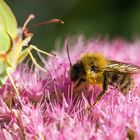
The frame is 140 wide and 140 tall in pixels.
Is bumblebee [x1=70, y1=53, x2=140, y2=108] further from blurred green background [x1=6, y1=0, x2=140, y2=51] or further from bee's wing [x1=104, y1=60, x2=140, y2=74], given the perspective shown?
blurred green background [x1=6, y1=0, x2=140, y2=51]

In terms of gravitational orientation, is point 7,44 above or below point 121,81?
above

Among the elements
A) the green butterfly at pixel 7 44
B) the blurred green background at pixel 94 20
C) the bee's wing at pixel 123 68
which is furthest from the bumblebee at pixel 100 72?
the blurred green background at pixel 94 20

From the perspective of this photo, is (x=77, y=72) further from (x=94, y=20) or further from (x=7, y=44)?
(x=94, y=20)

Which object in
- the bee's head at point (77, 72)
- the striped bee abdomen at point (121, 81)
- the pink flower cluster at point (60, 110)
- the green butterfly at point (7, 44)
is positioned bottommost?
the pink flower cluster at point (60, 110)

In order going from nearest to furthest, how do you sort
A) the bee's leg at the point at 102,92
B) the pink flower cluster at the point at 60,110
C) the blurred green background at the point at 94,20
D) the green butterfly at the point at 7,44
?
the pink flower cluster at the point at 60,110 → the bee's leg at the point at 102,92 → the green butterfly at the point at 7,44 → the blurred green background at the point at 94,20

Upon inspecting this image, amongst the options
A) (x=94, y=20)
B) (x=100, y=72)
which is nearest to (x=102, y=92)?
(x=100, y=72)

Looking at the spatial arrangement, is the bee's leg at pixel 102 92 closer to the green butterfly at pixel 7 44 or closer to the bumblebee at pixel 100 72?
the bumblebee at pixel 100 72

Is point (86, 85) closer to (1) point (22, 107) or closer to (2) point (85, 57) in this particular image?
(2) point (85, 57)

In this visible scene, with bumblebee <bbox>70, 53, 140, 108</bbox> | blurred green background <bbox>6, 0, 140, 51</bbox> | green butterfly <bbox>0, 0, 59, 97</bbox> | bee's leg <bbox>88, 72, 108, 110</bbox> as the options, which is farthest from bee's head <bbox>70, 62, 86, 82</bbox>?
blurred green background <bbox>6, 0, 140, 51</bbox>
